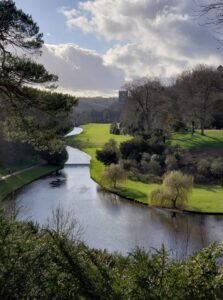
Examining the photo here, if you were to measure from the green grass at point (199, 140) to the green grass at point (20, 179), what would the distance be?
1561 centimetres

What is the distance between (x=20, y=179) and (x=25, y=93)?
31.6 meters

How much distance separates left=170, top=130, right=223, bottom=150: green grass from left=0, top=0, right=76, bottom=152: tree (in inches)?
1407

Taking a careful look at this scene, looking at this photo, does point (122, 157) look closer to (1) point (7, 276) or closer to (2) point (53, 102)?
(2) point (53, 102)

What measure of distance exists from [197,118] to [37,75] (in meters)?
42.8

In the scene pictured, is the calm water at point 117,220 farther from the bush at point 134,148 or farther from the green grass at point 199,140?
the green grass at point 199,140

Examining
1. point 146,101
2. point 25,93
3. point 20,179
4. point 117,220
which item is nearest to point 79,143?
point 146,101

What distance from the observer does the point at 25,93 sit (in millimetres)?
10945

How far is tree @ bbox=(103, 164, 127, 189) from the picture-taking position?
38.3 meters

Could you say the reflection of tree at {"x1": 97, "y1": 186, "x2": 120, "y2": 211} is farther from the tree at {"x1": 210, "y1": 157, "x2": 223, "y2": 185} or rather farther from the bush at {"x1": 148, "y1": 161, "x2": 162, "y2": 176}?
the tree at {"x1": 210, "y1": 157, "x2": 223, "y2": 185}

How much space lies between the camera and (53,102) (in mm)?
11352

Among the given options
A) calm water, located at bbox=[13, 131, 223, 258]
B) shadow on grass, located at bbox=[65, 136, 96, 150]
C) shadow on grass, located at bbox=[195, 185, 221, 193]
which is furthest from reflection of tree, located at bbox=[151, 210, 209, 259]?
shadow on grass, located at bbox=[65, 136, 96, 150]

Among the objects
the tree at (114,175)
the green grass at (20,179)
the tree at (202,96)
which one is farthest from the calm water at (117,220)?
the tree at (202,96)

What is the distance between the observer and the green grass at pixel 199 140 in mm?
46125

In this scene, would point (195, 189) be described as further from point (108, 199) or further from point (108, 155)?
point (108, 155)
